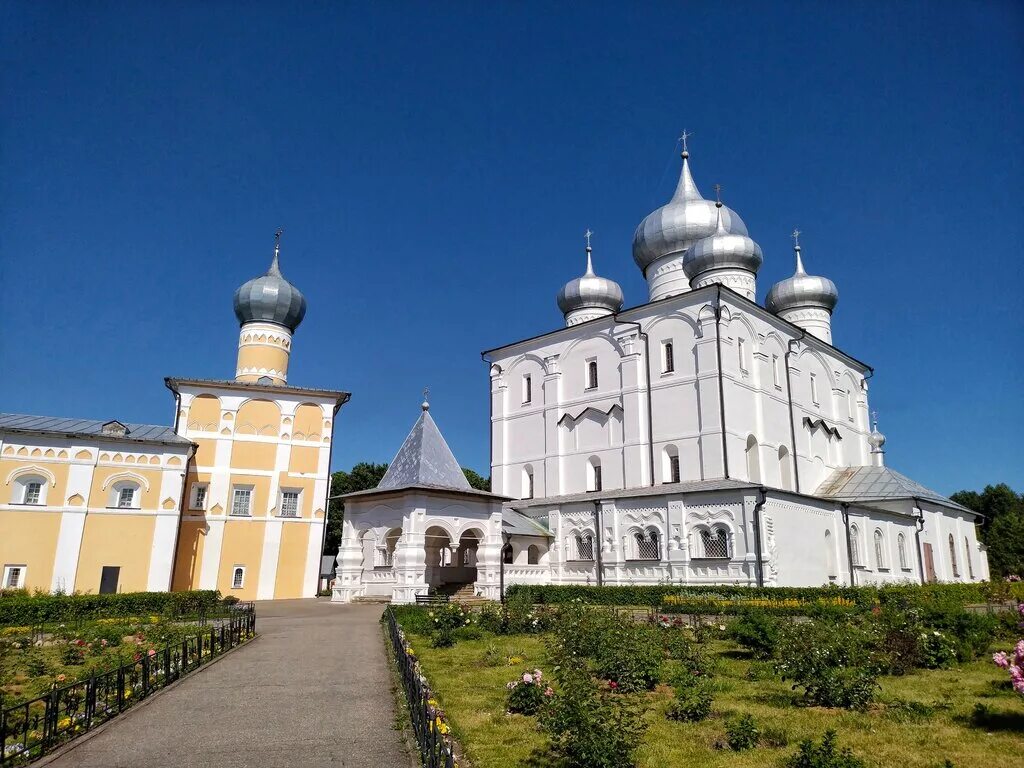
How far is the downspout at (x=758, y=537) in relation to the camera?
2111 centimetres

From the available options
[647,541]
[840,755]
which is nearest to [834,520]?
[647,541]

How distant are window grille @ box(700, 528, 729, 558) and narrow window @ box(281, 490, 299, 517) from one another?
50.2ft

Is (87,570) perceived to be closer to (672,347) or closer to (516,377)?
(516,377)

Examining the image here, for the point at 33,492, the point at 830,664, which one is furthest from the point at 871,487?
the point at 33,492

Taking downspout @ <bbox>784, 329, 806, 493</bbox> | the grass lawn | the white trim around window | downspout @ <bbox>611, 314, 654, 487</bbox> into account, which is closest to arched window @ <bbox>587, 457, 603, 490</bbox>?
downspout @ <bbox>611, 314, 654, 487</bbox>

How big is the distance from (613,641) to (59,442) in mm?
20513

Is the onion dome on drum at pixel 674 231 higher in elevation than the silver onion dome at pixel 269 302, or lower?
higher

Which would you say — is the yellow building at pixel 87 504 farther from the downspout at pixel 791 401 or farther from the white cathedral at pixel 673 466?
the downspout at pixel 791 401

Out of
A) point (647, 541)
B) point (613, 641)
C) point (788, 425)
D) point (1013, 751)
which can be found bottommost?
point (1013, 751)

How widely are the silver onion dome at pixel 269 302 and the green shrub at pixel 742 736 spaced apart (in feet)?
93.9

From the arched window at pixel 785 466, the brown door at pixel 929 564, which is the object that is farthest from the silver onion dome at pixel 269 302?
the brown door at pixel 929 564

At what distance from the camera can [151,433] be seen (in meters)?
25.0

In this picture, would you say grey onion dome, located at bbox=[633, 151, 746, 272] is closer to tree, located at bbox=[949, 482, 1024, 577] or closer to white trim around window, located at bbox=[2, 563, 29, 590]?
tree, located at bbox=[949, 482, 1024, 577]

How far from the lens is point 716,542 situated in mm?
22484
